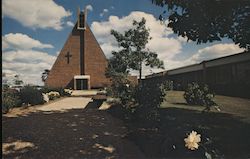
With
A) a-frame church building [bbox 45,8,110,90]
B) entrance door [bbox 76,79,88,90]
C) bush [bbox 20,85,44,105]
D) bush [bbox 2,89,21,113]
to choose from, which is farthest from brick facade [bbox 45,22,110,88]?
bush [bbox 2,89,21,113]

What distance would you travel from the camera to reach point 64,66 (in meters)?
37.3

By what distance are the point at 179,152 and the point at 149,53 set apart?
17005 mm

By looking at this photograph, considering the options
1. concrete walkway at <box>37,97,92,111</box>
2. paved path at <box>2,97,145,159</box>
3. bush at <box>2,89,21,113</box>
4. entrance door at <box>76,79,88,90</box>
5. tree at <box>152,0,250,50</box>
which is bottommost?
paved path at <box>2,97,145,159</box>

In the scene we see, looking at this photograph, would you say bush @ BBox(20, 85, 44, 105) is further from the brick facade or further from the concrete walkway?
the brick facade

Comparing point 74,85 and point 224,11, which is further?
point 74,85

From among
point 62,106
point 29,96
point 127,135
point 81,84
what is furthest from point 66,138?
point 81,84

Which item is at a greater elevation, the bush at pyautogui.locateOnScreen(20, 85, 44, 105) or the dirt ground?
the bush at pyautogui.locateOnScreen(20, 85, 44, 105)

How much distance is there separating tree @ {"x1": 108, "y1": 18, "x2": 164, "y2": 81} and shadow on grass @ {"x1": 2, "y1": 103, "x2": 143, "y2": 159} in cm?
1288

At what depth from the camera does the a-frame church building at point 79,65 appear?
36375 mm

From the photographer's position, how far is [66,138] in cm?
817

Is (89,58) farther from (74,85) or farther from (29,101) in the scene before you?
(29,101)

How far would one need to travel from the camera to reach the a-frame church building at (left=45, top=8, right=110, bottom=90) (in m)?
36.4

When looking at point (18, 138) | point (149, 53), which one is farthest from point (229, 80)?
point (18, 138)

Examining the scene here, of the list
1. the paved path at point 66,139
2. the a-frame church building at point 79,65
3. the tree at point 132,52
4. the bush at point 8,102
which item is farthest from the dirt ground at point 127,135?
the a-frame church building at point 79,65
